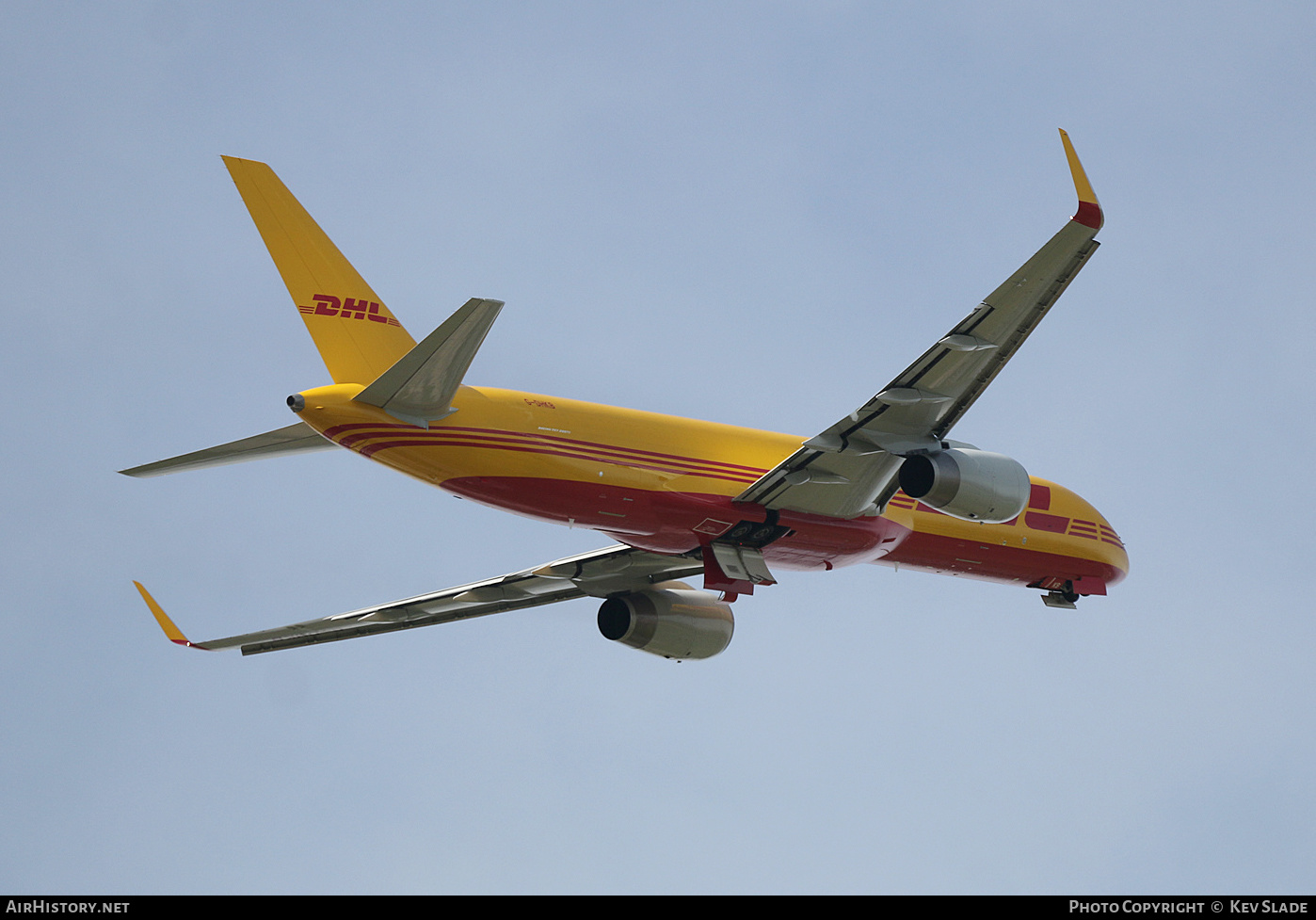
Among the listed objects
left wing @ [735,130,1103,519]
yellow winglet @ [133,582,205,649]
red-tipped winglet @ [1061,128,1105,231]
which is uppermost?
red-tipped winglet @ [1061,128,1105,231]

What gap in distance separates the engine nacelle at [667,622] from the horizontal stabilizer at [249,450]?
870 centimetres

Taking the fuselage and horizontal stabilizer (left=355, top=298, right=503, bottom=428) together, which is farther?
the fuselage

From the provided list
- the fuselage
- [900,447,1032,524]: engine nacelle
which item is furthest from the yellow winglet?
[900,447,1032,524]: engine nacelle

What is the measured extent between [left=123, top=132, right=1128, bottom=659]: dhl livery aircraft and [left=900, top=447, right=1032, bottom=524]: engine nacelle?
0.12 ft

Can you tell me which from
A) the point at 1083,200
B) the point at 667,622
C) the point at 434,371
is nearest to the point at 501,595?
the point at 667,622

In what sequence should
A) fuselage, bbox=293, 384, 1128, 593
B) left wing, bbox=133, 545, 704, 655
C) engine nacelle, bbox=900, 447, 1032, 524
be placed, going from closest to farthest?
fuselage, bbox=293, 384, 1128, 593 → engine nacelle, bbox=900, 447, 1032, 524 → left wing, bbox=133, 545, 704, 655

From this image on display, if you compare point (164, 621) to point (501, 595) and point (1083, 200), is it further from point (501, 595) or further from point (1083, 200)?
point (1083, 200)

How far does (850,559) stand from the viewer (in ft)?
102

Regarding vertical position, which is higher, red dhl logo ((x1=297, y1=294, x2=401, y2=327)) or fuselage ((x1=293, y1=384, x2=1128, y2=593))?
red dhl logo ((x1=297, y1=294, x2=401, y2=327))

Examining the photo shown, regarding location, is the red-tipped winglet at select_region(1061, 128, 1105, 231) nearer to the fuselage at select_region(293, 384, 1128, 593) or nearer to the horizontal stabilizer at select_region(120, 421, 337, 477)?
the fuselage at select_region(293, 384, 1128, 593)

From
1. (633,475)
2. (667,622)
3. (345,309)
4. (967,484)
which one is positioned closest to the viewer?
(345,309)

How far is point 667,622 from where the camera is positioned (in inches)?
1315

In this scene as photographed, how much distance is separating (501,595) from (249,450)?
8.59 meters

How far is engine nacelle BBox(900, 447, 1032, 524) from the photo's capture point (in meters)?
27.7
